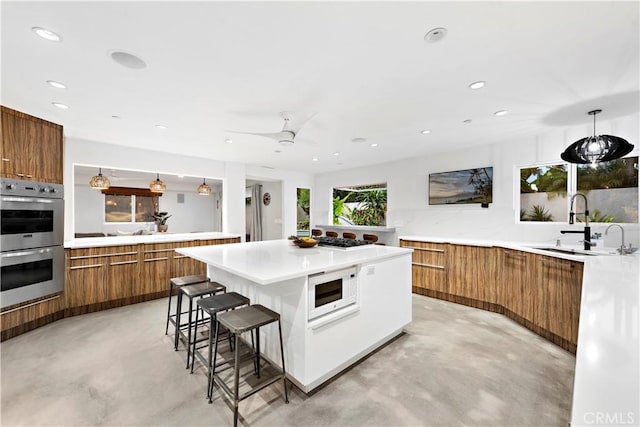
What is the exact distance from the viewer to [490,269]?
369 cm

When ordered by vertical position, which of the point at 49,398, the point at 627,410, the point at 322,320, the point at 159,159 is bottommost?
the point at 49,398

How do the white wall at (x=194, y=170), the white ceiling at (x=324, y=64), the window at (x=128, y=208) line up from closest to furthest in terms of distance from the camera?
the white ceiling at (x=324, y=64)
the white wall at (x=194, y=170)
the window at (x=128, y=208)

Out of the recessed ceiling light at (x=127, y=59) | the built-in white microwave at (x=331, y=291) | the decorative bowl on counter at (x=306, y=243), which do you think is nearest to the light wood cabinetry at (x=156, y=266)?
the decorative bowl on counter at (x=306, y=243)

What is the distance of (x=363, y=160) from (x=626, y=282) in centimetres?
440

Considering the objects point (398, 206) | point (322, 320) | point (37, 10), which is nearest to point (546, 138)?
point (398, 206)

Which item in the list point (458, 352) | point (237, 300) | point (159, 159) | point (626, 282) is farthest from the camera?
point (159, 159)

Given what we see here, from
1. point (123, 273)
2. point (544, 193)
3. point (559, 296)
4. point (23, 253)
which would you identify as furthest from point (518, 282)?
point (23, 253)

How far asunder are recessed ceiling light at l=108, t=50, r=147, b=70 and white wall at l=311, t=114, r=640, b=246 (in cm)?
363

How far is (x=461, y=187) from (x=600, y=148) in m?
1.90

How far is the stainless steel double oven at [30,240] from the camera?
2.83 m

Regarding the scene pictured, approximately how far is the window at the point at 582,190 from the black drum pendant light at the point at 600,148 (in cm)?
68

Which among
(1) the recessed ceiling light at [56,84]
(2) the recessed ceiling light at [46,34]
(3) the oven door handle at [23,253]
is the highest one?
(2) the recessed ceiling light at [46,34]

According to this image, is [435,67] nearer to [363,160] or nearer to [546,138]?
[546,138]

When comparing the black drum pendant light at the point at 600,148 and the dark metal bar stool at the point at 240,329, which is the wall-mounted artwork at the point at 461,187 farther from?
the dark metal bar stool at the point at 240,329
